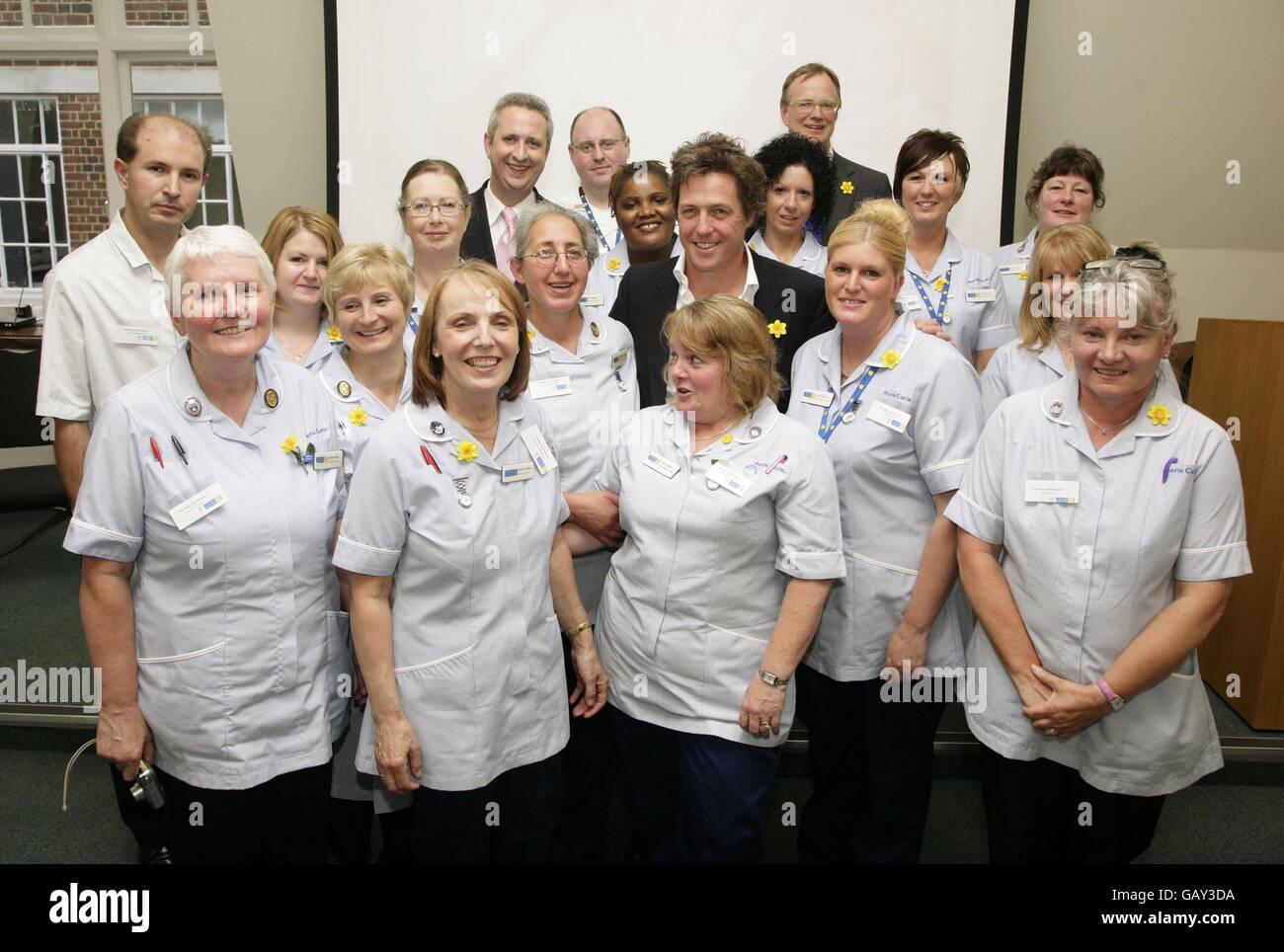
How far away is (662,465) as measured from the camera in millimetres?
2039

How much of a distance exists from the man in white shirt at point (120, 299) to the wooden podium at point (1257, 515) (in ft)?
12.1

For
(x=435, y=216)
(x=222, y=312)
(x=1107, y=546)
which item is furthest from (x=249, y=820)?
(x=1107, y=546)

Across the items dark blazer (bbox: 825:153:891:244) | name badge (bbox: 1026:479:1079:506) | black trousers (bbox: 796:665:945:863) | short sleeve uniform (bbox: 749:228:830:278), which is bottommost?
black trousers (bbox: 796:665:945:863)

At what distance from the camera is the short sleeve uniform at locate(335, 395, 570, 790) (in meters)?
1.82

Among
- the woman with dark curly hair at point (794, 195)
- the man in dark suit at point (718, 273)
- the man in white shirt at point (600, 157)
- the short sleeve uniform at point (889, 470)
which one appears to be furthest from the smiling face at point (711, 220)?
the man in white shirt at point (600, 157)

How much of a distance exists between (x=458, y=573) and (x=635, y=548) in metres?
0.44

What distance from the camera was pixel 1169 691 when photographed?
1890mm

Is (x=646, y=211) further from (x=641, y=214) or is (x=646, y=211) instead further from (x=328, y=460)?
(x=328, y=460)

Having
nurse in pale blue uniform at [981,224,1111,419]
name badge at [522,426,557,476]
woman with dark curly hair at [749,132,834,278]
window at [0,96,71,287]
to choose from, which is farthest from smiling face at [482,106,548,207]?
window at [0,96,71,287]

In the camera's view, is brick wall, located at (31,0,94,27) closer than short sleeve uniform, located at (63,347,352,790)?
No

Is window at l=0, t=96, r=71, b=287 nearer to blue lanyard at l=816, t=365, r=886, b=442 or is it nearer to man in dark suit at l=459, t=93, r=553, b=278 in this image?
man in dark suit at l=459, t=93, r=553, b=278

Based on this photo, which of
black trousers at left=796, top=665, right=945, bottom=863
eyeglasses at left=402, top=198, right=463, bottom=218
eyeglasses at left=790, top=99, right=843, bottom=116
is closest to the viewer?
black trousers at left=796, top=665, right=945, bottom=863
